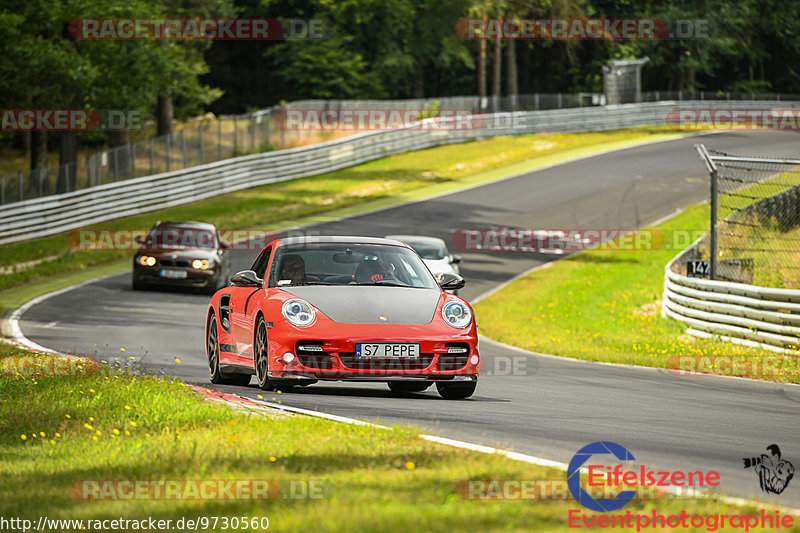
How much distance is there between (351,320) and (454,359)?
1.00 metres

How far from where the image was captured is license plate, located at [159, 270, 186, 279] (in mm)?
25828

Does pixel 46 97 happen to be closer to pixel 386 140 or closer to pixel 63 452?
pixel 386 140

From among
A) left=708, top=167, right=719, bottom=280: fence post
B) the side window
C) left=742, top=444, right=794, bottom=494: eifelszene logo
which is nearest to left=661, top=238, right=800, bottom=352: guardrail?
left=708, top=167, right=719, bottom=280: fence post

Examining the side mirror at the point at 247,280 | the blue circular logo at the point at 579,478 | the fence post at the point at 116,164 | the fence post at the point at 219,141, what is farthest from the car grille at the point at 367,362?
the fence post at the point at 219,141

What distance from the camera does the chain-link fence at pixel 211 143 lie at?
3681cm

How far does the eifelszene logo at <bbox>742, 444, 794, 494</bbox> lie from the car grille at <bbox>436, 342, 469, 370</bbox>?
320 cm

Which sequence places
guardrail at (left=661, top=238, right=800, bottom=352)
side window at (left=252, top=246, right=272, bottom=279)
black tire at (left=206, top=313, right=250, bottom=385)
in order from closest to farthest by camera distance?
side window at (left=252, top=246, right=272, bottom=279)
black tire at (left=206, top=313, right=250, bottom=385)
guardrail at (left=661, top=238, right=800, bottom=352)

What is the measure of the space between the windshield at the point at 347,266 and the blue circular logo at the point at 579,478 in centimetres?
385

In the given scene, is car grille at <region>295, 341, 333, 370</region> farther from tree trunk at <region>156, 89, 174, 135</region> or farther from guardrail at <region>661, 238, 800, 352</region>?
tree trunk at <region>156, 89, 174, 135</region>

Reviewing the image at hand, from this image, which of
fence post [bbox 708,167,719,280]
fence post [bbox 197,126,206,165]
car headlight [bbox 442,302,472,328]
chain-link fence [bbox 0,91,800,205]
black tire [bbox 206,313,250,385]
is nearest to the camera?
car headlight [bbox 442,302,472,328]

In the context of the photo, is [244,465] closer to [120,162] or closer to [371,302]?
[371,302]

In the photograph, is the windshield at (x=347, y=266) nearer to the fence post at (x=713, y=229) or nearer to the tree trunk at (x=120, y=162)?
the fence post at (x=713, y=229)

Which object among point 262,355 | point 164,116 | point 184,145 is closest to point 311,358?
point 262,355

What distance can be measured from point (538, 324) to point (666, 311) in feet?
8.00
